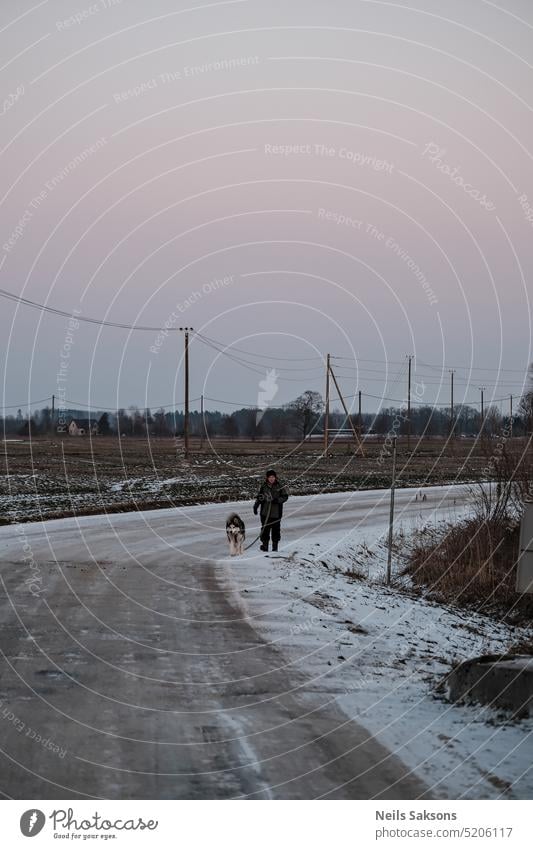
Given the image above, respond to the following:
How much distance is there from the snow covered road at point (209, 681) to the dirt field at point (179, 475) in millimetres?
7269

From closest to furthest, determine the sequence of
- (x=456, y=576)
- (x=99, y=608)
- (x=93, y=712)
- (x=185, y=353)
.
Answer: (x=93, y=712) → (x=99, y=608) → (x=456, y=576) → (x=185, y=353)

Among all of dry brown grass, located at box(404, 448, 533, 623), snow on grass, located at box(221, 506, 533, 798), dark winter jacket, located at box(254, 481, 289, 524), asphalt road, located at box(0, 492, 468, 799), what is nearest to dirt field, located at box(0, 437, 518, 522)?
dry brown grass, located at box(404, 448, 533, 623)

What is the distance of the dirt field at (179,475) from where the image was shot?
29.9 metres

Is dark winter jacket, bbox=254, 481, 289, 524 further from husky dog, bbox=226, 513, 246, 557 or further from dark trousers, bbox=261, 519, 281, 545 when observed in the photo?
husky dog, bbox=226, 513, 246, 557

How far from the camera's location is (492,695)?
7891mm

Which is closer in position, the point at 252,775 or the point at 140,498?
the point at 252,775

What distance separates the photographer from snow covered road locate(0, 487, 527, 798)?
6223 mm

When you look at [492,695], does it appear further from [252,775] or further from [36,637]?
[36,637]

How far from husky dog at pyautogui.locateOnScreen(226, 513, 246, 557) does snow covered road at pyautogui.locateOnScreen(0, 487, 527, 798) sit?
37 cm

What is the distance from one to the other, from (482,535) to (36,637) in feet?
40.8

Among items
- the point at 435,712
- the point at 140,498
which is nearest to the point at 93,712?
the point at 435,712

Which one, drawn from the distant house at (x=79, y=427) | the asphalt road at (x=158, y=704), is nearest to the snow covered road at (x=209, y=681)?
the asphalt road at (x=158, y=704)

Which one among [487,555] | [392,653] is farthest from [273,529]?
[392,653]

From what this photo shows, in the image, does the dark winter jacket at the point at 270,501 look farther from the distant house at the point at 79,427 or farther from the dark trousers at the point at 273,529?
the distant house at the point at 79,427
